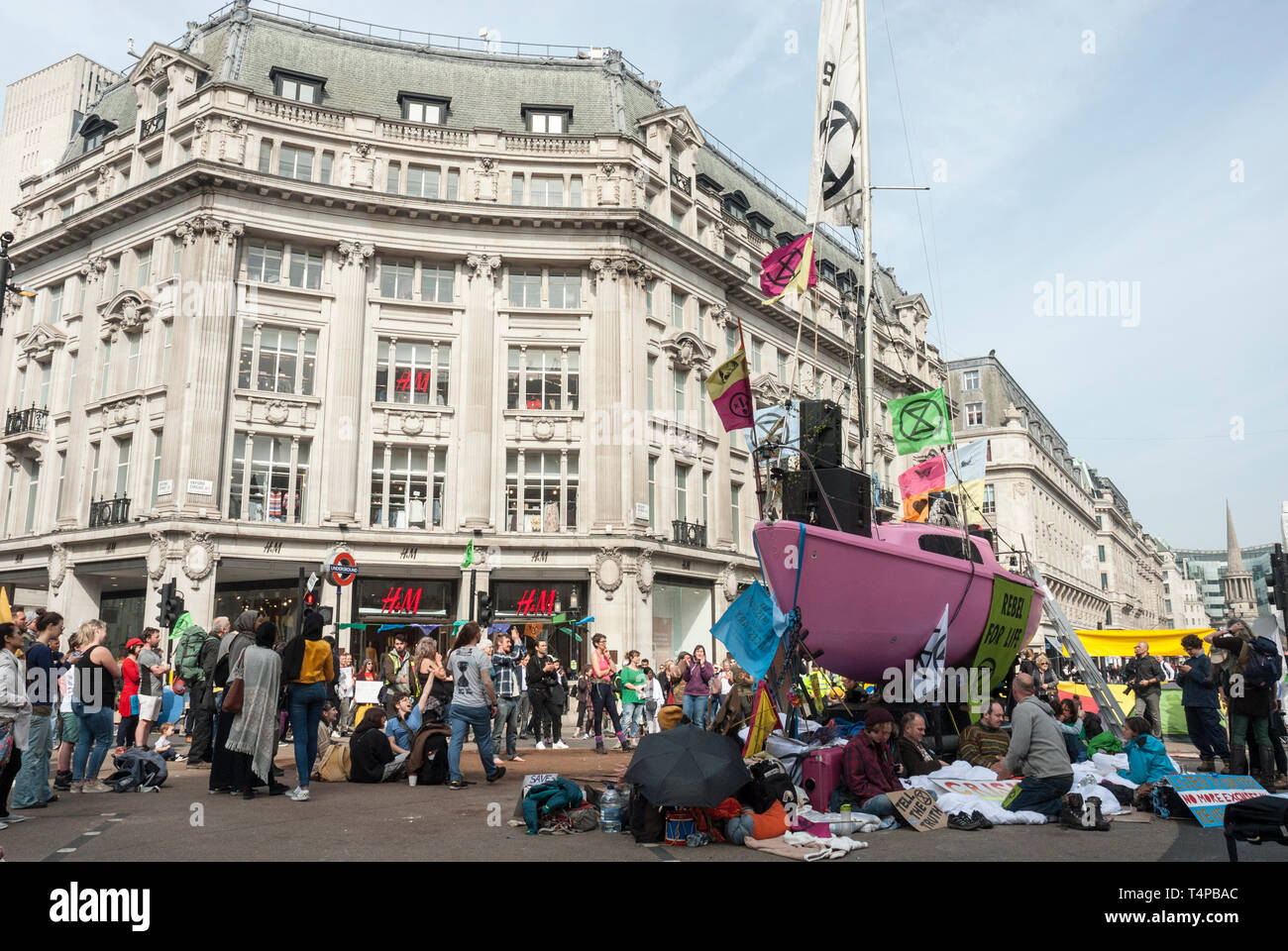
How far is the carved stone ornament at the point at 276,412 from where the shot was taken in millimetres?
30375

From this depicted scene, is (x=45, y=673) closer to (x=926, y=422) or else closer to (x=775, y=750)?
(x=775, y=750)

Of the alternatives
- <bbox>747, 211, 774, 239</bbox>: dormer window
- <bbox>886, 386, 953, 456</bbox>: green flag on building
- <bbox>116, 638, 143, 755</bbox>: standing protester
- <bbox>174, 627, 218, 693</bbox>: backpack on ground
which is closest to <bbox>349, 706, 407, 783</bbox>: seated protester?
<bbox>116, 638, 143, 755</bbox>: standing protester

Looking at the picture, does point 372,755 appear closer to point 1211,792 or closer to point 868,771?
point 868,771

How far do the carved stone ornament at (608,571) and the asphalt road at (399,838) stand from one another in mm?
20650

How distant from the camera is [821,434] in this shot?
12656mm

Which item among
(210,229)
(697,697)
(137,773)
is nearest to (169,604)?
(137,773)

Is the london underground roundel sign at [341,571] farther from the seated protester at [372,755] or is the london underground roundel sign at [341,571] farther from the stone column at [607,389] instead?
the stone column at [607,389]

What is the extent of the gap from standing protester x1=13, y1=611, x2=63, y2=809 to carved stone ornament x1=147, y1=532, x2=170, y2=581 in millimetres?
19406

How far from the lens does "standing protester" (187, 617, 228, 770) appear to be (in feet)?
46.6

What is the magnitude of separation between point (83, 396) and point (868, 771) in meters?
33.5

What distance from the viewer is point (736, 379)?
12.7 meters

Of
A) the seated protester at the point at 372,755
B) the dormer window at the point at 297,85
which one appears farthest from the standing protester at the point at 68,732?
the dormer window at the point at 297,85

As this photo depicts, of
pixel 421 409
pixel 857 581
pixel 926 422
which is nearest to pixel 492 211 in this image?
pixel 421 409

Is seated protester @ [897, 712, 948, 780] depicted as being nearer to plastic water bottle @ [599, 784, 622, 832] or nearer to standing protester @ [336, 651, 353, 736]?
plastic water bottle @ [599, 784, 622, 832]
